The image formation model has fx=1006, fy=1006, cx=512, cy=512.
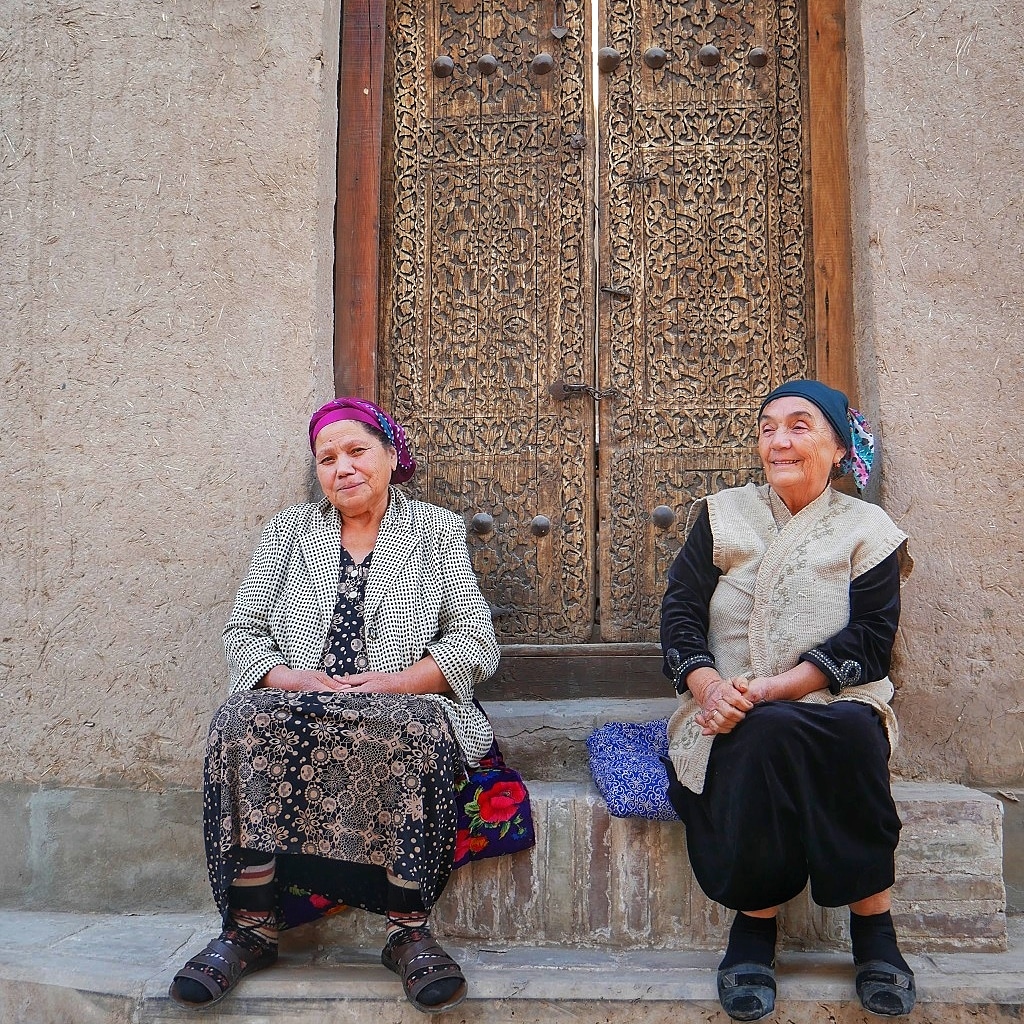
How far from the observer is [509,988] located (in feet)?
7.66

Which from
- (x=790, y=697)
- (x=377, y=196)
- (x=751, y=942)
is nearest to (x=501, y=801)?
(x=751, y=942)

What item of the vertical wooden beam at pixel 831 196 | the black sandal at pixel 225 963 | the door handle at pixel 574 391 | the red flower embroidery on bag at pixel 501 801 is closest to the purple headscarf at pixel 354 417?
the door handle at pixel 574 391

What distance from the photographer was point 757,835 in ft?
7.16

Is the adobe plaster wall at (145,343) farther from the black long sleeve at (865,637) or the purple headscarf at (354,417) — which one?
the black long sleeve at (865,637)

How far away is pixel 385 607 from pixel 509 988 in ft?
3.24

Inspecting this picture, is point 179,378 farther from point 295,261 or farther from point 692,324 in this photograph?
point 692,324

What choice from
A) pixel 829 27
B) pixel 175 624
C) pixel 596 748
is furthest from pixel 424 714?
pixel 829 27

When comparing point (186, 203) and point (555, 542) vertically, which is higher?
point (186, 203)

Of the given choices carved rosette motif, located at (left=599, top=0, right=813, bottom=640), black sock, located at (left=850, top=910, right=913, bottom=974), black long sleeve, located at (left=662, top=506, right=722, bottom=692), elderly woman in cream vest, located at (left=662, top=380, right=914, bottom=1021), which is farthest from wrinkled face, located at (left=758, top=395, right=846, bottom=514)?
black sock, located at (left=850, top=910, right=913, bottom=974)

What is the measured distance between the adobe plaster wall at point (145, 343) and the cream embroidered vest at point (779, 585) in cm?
135

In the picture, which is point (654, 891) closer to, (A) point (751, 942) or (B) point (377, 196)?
(A) point (751, 942)

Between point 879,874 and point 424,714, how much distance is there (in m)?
1.08

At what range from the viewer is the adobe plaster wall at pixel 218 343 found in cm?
297

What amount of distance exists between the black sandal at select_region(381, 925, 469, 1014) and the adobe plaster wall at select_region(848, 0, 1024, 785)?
147 centimetres
